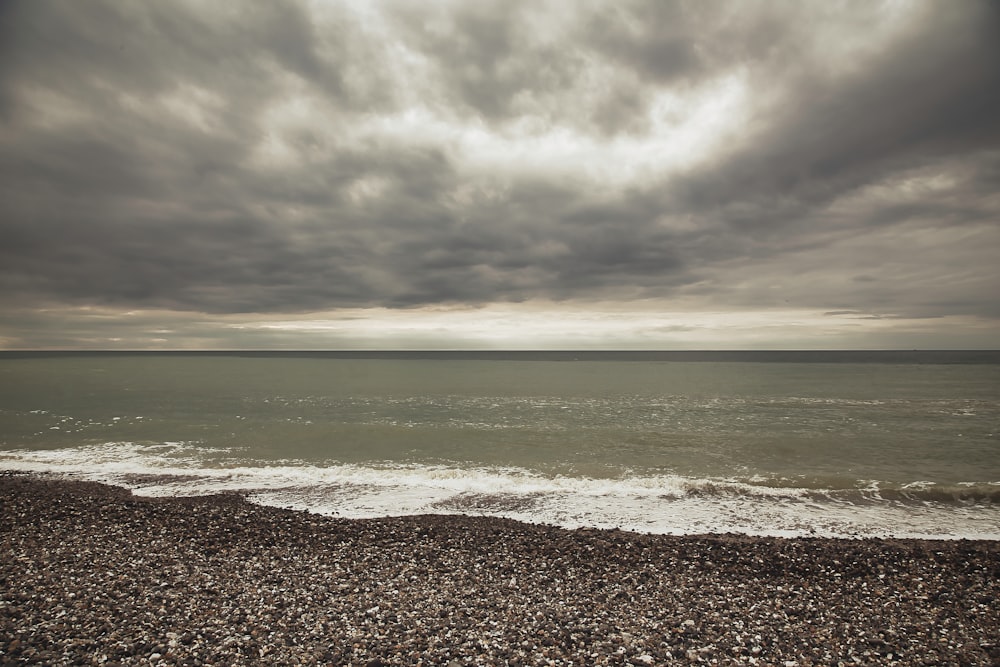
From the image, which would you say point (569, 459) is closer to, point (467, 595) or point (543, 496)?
point (543, 496)

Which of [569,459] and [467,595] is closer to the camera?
[467,595]

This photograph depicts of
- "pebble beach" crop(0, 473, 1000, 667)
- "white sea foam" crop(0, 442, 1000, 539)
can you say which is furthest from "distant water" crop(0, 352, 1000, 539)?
"pebble beach" crop(0, 473, 1000, 667)

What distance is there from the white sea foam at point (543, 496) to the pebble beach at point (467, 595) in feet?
5.56

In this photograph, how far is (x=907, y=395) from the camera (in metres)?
56.0

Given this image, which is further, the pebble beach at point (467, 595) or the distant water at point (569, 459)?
the distant water at point (569, 459)

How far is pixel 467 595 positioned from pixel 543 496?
810 centimetres

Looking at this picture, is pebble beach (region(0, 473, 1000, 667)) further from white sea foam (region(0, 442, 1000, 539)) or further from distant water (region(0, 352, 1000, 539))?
distant water (region(0, 352, 1000, 539))

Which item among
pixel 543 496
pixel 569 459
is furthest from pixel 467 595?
pixel 569 459

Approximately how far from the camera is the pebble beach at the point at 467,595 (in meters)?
7.75

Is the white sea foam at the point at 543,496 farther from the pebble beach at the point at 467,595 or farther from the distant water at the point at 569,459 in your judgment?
the pebble beach at the point at 467,595

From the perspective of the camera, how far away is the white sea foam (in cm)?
1441

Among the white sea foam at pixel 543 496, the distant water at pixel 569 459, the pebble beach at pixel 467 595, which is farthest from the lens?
the distant water at pixel 569 459

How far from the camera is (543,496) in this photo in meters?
17.3

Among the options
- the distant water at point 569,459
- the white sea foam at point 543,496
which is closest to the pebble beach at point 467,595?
the white sea foam at point 543,496
